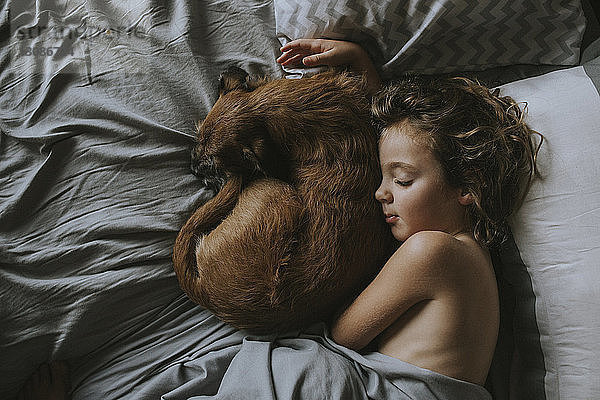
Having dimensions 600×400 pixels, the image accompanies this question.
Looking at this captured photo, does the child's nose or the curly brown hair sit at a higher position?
the curly brown hair

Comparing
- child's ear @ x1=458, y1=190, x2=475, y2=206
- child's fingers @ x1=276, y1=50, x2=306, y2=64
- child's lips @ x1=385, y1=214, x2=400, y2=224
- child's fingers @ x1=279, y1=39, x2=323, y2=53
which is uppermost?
child's fingers @ x1=279, y1=39, x2=323, y2=53

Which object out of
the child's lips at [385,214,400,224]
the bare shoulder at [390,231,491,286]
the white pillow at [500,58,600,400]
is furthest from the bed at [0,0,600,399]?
the child's lips at [385,214,400,224]

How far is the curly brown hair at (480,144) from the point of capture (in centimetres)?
110

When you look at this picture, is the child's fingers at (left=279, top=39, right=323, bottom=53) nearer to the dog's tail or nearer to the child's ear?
the dog's tail

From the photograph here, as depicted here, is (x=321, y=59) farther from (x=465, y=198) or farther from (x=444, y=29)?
(x=465, y=198)

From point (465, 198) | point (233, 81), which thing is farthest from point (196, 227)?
point (465, 198)

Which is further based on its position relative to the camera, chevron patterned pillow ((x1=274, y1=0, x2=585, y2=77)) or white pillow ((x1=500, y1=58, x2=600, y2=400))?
chevron patterned pillow ((x1=274, y1=0, x2=585, y2=77))

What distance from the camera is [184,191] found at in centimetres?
121

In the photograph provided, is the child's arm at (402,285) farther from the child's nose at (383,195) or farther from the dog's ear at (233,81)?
the dog's ear at (233,81)

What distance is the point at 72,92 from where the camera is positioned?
1.21 metres

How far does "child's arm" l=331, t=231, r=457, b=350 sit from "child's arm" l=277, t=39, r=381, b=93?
0.38m

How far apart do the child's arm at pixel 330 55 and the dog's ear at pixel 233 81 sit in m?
0.11

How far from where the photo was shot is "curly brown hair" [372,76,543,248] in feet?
3.60

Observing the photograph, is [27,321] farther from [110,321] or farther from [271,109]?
[271,109]
